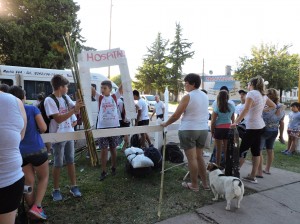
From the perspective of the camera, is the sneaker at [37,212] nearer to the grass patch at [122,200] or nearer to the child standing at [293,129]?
the grass patch at [122,200]

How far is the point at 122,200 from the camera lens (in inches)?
151

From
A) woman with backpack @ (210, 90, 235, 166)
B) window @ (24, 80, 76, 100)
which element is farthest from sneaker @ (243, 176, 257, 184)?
window @ (24, 80, 76, 100)

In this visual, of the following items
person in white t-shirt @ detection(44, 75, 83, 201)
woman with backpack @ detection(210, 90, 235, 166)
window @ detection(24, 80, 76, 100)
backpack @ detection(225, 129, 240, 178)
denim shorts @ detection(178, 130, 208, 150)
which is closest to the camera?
person in white t-shirt @ detection(44, 75, 83, 201)

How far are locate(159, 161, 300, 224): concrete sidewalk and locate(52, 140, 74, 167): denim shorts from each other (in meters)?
1.59

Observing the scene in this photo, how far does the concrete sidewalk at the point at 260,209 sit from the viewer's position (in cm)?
332

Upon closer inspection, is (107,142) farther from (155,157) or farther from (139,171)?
(155,157)

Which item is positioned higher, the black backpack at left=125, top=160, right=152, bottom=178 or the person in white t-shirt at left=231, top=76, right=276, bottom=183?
the person in white t-shirt at left=231, top=76, right=276, bottom=183

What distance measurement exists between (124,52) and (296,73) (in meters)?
35.3

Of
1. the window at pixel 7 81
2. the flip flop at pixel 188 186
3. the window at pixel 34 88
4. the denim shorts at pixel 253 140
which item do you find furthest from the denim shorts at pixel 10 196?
the window at pixel 7 81

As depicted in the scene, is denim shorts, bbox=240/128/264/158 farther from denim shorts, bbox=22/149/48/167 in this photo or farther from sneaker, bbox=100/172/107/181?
denim shorts, bbox=22/149/48/167

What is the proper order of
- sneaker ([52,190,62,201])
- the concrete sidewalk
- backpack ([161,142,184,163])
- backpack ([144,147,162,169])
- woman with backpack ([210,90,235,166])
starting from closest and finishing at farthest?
the concrete sidewalk → sneaker ([52,190,62,201]) → backpack ([144,147,162,169]) → woman with backpack ([210,90,235,166]) → backpack ([161,142,184,163])

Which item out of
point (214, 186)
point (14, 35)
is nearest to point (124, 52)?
point (214, 186)

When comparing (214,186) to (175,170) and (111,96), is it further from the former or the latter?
(111,96)

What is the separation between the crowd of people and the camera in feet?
5.85
